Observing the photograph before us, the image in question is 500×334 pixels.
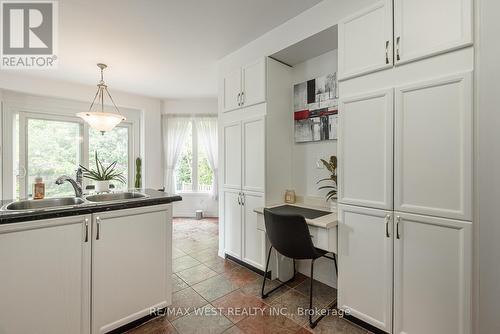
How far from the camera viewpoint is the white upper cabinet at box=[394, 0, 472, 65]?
1.27 meters

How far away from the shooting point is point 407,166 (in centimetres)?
147

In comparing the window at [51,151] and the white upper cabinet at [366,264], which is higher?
the window at [51,151]

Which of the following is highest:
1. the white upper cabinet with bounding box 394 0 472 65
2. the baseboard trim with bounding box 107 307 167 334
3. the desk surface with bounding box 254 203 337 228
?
the white upper cabinet with bounding box 394 0 472 65

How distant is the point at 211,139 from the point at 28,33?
320 centimetres

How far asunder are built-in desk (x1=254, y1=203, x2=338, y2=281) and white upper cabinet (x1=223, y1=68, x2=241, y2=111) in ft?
4.38

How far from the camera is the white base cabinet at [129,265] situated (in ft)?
5.09

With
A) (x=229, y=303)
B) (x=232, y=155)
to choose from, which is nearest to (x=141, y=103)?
(x=232, y=155)

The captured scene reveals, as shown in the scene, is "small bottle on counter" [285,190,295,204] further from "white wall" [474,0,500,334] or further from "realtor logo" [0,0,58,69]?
"realtor logo" [0,0,58,69]

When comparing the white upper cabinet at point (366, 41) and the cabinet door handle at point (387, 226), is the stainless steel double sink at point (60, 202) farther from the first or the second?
the white upper cabinet at point (366, 41)

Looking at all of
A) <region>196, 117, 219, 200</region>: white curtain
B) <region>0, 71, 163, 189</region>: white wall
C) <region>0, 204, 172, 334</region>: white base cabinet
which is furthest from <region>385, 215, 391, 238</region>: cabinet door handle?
<region>0, 71, 163, 189</region>: white wall

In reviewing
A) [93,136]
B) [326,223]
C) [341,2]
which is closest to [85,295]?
[326,223]

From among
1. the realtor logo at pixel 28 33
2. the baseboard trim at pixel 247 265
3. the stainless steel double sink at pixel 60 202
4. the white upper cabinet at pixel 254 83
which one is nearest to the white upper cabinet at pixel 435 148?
the white upper cabinet at pixel 254 83

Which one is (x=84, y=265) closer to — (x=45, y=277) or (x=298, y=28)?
(x=45, y=277)

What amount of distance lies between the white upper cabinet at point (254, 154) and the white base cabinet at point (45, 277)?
5.04ft
